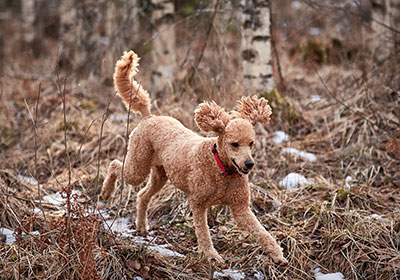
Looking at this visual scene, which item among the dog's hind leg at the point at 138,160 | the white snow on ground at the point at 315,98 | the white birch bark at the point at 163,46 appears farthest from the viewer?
the white birch bark at the point at 163,46

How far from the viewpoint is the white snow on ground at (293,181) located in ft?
16.2

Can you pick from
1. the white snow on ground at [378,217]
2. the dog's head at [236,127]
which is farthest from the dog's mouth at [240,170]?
the white snow on ground at [378,217]

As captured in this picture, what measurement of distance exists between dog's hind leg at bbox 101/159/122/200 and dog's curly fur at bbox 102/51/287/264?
0.15 meters

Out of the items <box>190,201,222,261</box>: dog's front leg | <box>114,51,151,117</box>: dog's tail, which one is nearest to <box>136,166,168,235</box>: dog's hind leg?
<box>114,51,151,117</box>: dog's tail

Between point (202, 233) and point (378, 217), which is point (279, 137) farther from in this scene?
point (202, 233)

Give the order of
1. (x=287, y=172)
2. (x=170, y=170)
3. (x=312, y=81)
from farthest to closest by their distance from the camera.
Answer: (x=312, y=81) → (x=287, y=172) → (x=170, y=170)

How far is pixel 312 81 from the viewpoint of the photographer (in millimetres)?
8969

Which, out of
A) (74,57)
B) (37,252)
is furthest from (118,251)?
(74,57)

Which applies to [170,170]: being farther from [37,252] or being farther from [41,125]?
[41,125]

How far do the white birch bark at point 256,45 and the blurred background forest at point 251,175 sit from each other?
0.05ft

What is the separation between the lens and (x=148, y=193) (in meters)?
4.17

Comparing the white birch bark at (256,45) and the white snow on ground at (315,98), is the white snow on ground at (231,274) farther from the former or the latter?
the white snow on ground at (315,98)

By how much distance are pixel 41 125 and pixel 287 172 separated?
365 cm

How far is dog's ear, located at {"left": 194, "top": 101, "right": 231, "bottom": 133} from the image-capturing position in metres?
3.21
